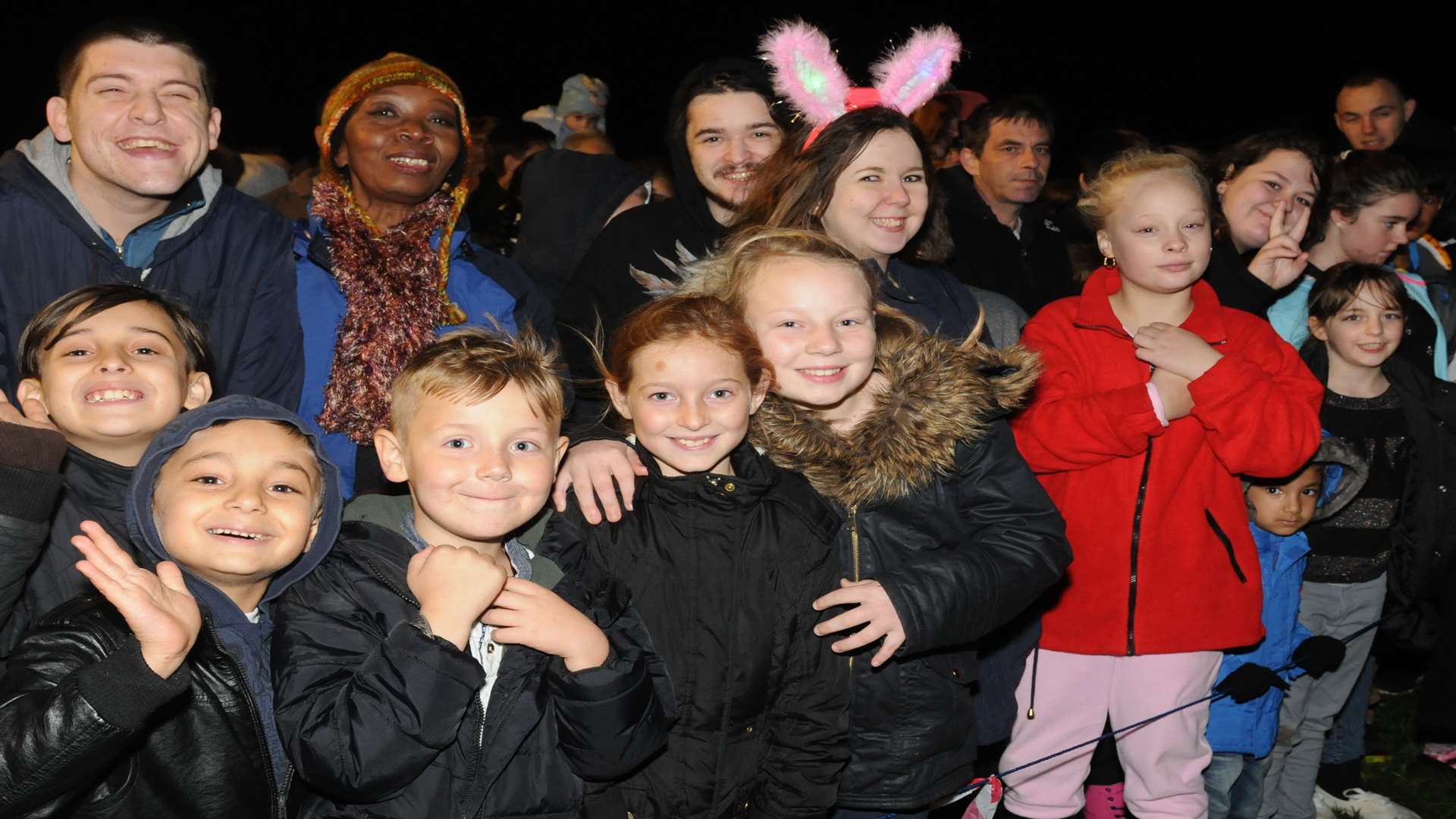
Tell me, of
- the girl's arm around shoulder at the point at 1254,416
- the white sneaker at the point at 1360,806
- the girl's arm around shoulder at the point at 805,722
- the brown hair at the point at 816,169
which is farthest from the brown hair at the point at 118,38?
the white sneaker at the point at 1360,806

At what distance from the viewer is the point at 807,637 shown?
2.37 metres

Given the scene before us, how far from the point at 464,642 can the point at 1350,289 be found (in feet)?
9.86

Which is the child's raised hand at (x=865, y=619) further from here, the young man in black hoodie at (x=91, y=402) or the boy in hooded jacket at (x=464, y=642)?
the young man in black hoodie at (x=91, y=402)

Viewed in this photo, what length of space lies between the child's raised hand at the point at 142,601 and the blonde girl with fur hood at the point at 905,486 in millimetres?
1180

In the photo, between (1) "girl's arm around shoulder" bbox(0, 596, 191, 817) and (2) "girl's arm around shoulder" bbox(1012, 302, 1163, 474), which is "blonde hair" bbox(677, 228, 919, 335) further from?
(1) "girl's arm around shoulder" bbox(0, 596, 191, 817)

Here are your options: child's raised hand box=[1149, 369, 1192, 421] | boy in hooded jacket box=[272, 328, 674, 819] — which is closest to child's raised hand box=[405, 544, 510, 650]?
boy in hooded jacket box=[272, 328, 674, 819]

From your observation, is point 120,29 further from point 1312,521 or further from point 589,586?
point 1312,521

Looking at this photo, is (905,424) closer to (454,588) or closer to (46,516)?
(454,588)

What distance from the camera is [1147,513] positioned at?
3.20m

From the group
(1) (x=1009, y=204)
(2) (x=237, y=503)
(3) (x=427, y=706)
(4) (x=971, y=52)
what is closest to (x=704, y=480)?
(3) (x=427, y=706)

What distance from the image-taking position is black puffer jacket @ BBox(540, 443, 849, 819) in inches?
90.0

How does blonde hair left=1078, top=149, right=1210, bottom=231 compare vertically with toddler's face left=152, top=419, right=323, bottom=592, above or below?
above

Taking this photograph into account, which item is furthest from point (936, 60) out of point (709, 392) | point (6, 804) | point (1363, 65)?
point (1363, 65)

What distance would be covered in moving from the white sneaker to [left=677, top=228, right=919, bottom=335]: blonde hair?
2.48 meters
